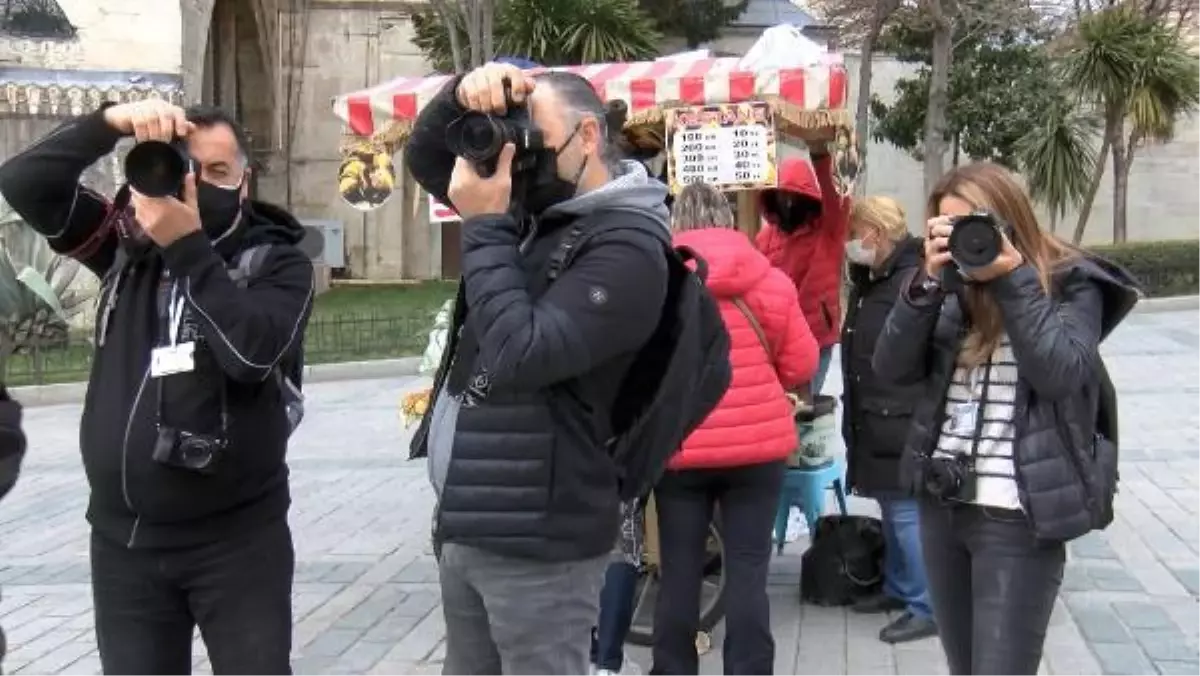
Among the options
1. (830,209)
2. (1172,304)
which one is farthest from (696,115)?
(1172,304)

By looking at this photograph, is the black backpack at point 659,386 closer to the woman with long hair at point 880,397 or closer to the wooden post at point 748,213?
the woman with long hair at point 880,397

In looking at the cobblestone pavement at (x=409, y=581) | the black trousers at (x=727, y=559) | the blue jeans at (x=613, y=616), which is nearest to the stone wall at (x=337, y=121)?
the cobblestone pavement at (x=409, y=581)

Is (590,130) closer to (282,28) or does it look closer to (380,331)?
(380,331)

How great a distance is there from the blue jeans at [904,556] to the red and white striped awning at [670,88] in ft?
5.75

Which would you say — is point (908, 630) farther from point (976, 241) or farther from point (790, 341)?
point (976, 241)

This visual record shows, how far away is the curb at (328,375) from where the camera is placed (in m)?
12.9

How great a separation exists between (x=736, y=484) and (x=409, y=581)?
2.40 meters

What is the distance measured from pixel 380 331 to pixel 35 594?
9045 mm

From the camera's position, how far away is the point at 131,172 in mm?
2658

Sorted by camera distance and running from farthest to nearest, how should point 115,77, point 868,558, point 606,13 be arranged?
point 606,13 < point 115,77 < point 868,558

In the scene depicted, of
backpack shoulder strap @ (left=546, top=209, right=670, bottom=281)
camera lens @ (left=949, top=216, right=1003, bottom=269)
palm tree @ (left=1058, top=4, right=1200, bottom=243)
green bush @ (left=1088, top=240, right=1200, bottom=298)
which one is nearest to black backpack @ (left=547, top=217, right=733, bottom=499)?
backpack shoulder strap @ (left=546, top=209, right=670, bottom=281)

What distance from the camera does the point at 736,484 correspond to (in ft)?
14.3

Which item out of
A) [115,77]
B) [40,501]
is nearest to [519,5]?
[115,77]

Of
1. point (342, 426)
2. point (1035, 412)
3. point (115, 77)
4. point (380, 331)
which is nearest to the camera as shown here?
point (1035, 412)
